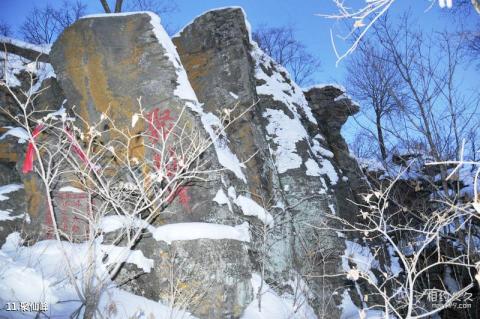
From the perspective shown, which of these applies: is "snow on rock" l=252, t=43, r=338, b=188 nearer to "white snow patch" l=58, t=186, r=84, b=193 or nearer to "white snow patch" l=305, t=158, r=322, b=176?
"white snow patch" l=305, t=158, r=322, b=176

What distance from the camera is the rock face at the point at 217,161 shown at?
16.4 ft

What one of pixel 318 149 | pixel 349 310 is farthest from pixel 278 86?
pixel 349 310

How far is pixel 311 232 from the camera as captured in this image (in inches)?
344

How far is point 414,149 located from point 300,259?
3.47 m

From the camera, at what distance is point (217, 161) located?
5.99 m

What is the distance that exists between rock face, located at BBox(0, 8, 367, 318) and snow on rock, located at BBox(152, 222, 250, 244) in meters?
0.02

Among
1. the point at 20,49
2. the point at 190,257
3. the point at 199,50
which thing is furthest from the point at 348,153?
the point at 20,49

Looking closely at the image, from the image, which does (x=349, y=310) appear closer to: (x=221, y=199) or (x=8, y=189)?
(x=221, y=199)

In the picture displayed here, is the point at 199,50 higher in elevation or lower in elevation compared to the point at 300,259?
higher

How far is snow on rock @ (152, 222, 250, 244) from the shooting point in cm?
501

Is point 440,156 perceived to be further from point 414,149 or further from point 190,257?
point 190,257

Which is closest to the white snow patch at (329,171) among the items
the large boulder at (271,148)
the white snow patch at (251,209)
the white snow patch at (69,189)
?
the large boulder at (271,148)

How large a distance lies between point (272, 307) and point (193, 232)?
174 centimetres

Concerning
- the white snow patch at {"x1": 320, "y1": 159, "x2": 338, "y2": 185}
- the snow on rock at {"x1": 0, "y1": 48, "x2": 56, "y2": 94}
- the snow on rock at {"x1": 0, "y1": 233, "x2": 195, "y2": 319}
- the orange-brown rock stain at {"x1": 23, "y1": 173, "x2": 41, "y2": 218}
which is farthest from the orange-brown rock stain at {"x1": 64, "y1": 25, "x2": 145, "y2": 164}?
the white snow patch at {"x1": 320, "y1": 159, "x2": 338, "y2": 185}
